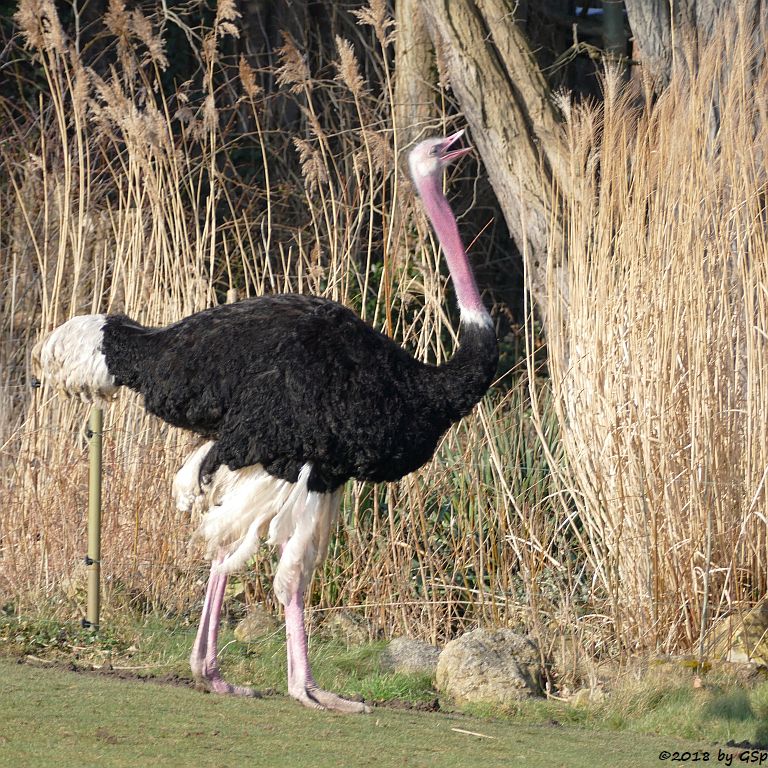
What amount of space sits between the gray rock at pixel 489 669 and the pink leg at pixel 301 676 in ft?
1.74

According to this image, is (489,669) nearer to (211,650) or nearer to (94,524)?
(211,650)

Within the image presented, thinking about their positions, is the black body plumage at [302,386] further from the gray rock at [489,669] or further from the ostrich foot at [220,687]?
the gray rock at [489,669]

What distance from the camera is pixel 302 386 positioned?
177 inches

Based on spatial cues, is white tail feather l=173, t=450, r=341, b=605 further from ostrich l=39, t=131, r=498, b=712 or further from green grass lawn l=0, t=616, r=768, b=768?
green grass lawn l=0, t=616, r=768, b=768

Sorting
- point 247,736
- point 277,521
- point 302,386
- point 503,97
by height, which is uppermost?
point 503,97

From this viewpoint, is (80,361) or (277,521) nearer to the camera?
(277,521)

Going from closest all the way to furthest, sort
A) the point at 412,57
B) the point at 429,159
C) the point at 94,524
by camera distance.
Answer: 1. the point at 429,159
2. the point at 94,524
3. the point at 412,57

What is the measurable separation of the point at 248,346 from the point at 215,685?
1.22 meters

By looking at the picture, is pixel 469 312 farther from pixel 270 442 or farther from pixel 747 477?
pixel 747 477

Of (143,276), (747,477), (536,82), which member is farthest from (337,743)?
(536,82)

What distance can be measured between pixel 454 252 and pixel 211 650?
1729mm

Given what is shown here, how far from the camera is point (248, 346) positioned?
4.62 m

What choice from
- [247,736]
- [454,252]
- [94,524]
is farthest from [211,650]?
[454,252]

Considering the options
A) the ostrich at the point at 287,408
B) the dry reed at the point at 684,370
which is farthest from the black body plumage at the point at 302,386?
the dry reed at the point at 684,370
